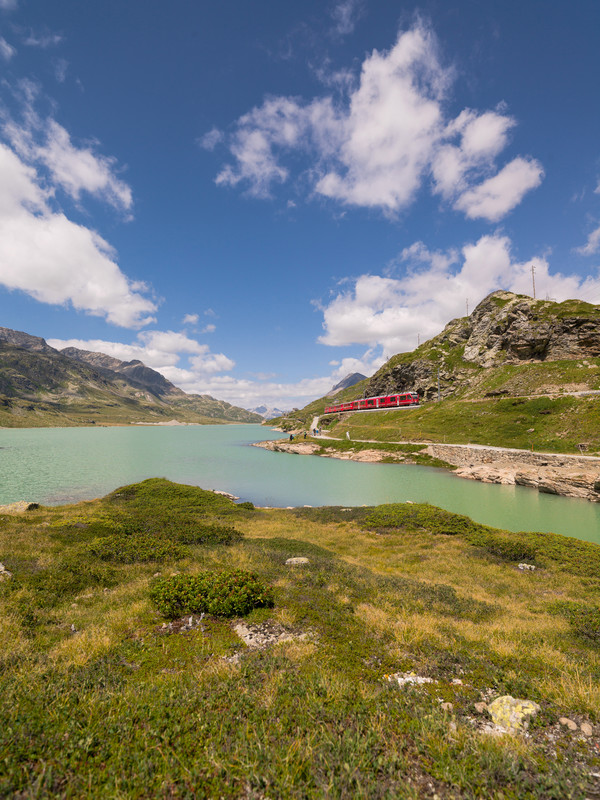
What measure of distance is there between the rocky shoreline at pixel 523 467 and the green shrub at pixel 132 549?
2104 inches

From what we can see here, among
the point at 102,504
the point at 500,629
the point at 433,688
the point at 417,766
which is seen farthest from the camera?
the point at 102,504

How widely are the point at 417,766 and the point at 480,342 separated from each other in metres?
155

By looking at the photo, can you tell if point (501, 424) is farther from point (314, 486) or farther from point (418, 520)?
point (418, 520)

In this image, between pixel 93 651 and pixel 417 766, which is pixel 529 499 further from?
pixel 93 651

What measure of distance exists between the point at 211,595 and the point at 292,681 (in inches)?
213

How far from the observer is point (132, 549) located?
19797 mm

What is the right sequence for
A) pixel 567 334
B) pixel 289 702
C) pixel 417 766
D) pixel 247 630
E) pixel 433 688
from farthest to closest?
pixel 567 334, pixel 247 630, pixel 433 688, pixel 289 702, pixel 417 766

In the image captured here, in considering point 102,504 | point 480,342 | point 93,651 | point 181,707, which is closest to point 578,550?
point 181,707

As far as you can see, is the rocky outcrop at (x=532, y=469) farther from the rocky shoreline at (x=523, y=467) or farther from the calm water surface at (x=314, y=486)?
the calm water surface at (x=314, y=486)

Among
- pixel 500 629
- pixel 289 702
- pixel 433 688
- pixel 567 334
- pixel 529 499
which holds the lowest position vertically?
pixel 529 499

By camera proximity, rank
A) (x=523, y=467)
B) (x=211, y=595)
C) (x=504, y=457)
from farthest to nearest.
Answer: (x=504, y=457), (x=523, y=467), (x=211, y=595)

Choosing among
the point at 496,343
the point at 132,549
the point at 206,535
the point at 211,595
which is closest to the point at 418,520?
the point at 206,535

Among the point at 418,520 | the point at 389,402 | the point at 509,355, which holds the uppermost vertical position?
the point at 509,355

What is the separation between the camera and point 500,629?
38.2ft
